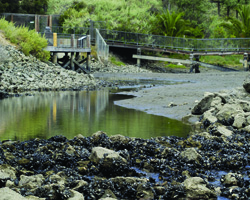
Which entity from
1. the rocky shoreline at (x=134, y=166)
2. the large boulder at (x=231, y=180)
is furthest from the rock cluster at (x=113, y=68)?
the large boulder at (x=231, y=180)

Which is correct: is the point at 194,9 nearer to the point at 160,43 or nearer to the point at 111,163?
the point at 160,43

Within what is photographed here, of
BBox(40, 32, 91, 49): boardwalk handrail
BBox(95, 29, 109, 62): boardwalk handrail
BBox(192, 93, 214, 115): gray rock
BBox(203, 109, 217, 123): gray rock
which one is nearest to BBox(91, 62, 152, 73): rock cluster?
BBox(95, 29, 109, 62): boardwalk handrail

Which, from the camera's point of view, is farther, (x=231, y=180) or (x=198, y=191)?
(x=231, y=180)

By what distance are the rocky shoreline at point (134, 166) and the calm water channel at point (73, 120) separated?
1343mm

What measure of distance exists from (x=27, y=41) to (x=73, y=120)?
16220mm

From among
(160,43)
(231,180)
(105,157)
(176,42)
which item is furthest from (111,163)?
(160,43)

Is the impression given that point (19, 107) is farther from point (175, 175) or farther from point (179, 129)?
point (175, 175)

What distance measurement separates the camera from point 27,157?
27.1 ft

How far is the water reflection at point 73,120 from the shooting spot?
1192 centimetres

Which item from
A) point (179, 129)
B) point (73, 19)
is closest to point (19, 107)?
point (179, 129)

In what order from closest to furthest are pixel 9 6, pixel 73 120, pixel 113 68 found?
1. pixel 73 120
2. pixel 113 68
3. pixel 9 6

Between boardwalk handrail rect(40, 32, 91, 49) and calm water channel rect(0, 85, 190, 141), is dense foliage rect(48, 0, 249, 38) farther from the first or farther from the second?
calm water channel rect(0, 85, 190, 141)

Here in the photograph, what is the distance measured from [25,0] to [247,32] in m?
22.9

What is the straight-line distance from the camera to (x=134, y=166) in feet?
27.3
